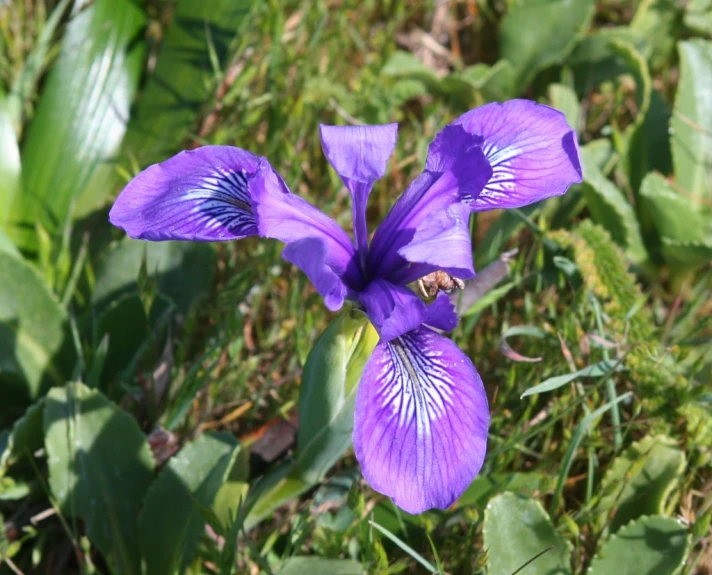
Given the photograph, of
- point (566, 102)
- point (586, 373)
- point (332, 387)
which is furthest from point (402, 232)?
point (566, 102)

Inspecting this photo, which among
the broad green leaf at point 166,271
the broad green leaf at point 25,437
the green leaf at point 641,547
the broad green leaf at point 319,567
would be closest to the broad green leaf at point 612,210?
the green leaf at point 641,547

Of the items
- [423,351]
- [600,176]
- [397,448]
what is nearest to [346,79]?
[600,176]

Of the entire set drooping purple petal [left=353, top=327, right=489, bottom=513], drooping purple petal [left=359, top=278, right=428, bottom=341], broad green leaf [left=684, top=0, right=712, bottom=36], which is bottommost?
broad green leaf [left=684, top=0, right=712, bottom=36]

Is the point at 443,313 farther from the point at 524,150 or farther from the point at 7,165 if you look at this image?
the point at 7,165

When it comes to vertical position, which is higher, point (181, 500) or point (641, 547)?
point (181, 500)

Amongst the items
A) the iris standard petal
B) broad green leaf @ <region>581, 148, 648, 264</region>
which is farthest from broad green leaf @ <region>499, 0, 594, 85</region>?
the iris standard petal

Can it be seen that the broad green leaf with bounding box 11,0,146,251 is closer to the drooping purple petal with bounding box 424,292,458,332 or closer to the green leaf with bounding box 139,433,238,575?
the green leaf with bounding box 139,433,238,575

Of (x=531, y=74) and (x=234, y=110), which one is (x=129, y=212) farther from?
(x=531, y=74)
